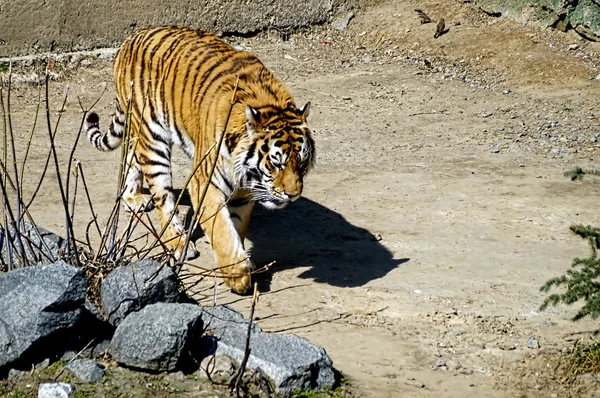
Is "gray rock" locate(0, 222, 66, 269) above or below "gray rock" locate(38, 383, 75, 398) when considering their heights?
above

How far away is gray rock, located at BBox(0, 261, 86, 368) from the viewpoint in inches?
152

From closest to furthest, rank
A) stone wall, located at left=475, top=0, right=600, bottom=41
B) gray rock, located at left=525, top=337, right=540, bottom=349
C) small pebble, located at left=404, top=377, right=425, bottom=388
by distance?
small pebble, located at left=404, top=377, right=425, bottom=388 < gray rock, located at left=525, top=337, right=540, bottom=349 < stone wall, located at left=475, top=0, right=600, bottom=41

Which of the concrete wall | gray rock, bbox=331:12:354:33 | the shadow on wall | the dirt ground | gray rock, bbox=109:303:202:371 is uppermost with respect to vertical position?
the concrete wall

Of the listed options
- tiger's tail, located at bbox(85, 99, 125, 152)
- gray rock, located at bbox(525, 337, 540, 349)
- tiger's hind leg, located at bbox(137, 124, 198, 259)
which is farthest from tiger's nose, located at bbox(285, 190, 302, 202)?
tiger's tail, located at bbox(85, 99, 125, 152)

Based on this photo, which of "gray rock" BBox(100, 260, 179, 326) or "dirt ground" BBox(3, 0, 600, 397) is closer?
"gray rock" BBox(100, 260, 179, 326)

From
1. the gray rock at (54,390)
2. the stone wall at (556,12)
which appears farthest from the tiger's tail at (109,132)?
the stone wall at (556,12)

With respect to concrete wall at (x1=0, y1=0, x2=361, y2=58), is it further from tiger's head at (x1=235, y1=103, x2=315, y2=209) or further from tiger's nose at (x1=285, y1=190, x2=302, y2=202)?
tiger's nose at (x1=285, y1=190, x2=302, y2=202)

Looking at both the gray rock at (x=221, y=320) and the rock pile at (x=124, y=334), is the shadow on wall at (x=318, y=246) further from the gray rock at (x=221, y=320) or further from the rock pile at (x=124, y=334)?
the rock pile at (x=124, y=334)

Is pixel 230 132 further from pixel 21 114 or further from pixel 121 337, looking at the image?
pixel 21 114

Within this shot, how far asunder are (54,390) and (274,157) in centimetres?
180

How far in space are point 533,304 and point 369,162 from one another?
2544 millimetres

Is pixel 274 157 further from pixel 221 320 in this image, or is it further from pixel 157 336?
pixel 157 336

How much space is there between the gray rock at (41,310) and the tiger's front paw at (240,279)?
1.20 metres

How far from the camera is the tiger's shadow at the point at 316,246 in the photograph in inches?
212
